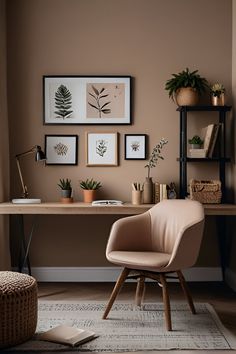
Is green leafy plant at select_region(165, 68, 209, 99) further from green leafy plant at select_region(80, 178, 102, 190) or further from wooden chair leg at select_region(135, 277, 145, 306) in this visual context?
wooden chair leg at select_region(135, 277, 145, 306)

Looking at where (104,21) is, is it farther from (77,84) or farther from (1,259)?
(1,259)

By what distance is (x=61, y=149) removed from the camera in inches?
169

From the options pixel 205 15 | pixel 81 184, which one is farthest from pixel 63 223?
pixel 205 15

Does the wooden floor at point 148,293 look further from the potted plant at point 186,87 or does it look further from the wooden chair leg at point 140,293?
the potted plant at point 186,87

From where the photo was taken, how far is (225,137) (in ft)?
13.9

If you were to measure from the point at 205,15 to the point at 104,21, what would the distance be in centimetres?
87

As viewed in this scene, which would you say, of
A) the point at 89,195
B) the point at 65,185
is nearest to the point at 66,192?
the point at 65,185

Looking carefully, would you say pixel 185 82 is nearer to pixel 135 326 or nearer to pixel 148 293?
pixel 148 293

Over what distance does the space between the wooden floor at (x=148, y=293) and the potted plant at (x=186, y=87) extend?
152 centimetres

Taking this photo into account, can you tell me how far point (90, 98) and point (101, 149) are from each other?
45 centimetres

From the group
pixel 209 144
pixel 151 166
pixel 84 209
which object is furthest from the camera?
pixel 151 166

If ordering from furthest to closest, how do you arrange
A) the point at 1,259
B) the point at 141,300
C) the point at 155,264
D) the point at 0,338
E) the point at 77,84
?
the point at 77,84 < the point at 1,259 < the point at 141,300 < the point at 155,264 < the point at 0,338

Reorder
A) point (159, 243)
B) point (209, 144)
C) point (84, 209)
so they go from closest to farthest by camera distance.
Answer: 1. point (159, 243)
2. point (84, 209)
3. point (209, 144)

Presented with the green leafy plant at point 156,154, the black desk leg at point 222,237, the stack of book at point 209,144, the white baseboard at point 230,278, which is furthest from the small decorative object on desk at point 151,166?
the white baseboard at point 230,278
